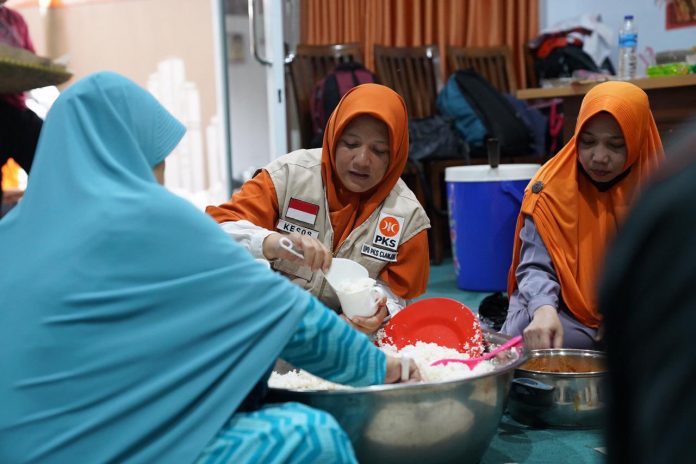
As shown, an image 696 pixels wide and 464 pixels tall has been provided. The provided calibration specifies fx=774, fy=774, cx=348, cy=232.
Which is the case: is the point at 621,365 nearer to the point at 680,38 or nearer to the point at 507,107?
the point at 507,107

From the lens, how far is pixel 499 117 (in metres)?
4.39

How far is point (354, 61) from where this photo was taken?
4.58 meters

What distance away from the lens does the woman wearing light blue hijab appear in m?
1.04

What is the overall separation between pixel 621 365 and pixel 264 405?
784 mm

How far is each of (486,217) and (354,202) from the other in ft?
5.15

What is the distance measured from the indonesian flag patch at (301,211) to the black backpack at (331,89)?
7.08ft

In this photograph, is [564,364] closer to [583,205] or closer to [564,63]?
[583,205]

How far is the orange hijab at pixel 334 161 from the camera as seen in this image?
194 cm

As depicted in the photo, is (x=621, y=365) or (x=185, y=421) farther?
(x=185, y=421)

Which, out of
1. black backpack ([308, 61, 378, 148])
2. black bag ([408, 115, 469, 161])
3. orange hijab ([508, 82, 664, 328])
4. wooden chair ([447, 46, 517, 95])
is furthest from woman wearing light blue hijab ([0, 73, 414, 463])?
wooden chair ([447, 46, 517, 95])

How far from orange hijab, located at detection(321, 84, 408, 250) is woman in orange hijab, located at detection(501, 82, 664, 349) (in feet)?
1.36

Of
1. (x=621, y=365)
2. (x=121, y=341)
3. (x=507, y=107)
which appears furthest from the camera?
(x=507, y=107)

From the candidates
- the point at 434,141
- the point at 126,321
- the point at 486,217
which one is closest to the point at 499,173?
the point at 486,217

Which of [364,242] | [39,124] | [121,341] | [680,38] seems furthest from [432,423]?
[680,38]
